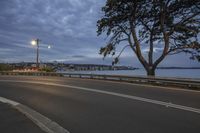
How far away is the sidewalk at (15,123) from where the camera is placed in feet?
22.3

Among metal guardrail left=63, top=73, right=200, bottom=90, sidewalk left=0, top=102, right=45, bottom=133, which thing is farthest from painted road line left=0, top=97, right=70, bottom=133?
metal guardrail left=63, top=73, right=200, bottom=90

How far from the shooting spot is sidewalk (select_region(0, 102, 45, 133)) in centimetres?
680

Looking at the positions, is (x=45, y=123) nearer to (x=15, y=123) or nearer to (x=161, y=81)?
(x=15, y=123)

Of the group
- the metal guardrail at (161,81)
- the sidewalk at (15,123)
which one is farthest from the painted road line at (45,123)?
the metal guardrail at (161,81)

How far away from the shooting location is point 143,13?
2564 centimetres

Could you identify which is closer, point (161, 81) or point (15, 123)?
point (15, 123)

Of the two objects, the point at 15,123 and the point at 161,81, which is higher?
the point at 161,81

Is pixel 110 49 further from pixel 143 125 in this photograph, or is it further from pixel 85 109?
pixel 143 125

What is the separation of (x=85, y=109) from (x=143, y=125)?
10.3 feet

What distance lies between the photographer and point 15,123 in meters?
7.57

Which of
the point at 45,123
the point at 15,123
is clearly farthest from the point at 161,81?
the point at 15,123

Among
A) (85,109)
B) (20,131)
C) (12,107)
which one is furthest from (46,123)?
(12,107)

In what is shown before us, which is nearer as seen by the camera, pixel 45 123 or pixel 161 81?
pixel 45 123

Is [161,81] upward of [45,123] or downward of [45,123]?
upward
